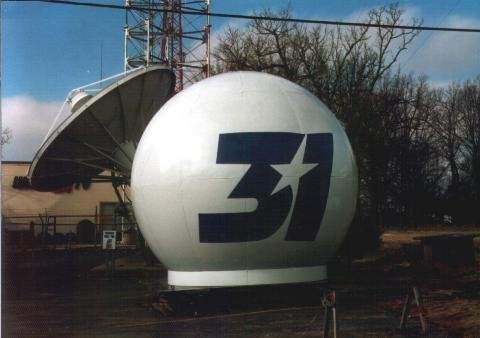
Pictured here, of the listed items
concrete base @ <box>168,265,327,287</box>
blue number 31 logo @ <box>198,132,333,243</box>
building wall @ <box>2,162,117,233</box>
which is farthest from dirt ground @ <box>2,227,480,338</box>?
building wall @ <box>2,162,117,233</box>

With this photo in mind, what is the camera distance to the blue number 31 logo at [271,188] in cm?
1194

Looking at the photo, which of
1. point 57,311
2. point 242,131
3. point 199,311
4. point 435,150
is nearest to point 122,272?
point 57,311

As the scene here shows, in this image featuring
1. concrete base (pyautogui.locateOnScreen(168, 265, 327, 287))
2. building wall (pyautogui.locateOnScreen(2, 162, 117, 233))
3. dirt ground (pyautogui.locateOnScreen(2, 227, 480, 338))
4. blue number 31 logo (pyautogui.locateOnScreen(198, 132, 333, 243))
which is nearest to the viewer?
dirt ground (pyautogui.locateOnScreen(2, 227, 480, 338))

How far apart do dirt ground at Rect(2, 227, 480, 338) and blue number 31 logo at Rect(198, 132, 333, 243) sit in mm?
1283

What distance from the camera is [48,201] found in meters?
44.2

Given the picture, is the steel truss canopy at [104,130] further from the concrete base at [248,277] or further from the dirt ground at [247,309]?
the concrete base at [248,277]

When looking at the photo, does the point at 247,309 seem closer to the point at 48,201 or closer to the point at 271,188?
the point at 271,188

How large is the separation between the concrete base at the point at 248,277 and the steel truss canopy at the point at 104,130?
24.0 feet

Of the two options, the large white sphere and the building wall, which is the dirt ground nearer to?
the large white sphere

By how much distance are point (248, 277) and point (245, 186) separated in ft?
6.11

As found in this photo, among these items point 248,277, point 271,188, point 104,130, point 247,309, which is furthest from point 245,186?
point 104,130

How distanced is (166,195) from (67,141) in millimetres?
8068

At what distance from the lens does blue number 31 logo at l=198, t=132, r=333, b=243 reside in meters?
11.9

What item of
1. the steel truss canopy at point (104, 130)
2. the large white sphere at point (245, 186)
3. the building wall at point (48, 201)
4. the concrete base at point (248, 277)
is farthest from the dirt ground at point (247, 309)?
the building wall at point (48, 201)
